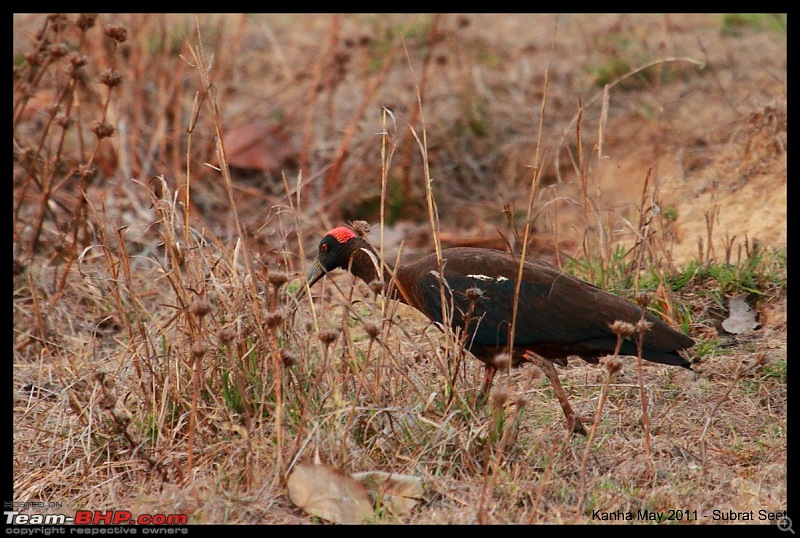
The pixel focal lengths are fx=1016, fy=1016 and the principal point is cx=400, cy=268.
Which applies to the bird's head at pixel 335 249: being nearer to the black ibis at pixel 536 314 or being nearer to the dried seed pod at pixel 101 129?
the black ibis at pixel 536 314

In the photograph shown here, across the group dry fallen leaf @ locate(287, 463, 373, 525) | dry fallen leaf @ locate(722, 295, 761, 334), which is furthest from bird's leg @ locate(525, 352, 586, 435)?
dry fallen leaf @ locate(722, 295, 761, 334)

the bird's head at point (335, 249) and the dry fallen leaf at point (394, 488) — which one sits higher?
the bird's head at point (335, 249)

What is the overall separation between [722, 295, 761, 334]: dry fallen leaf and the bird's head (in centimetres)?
184

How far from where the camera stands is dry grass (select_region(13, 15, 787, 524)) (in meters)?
3.55

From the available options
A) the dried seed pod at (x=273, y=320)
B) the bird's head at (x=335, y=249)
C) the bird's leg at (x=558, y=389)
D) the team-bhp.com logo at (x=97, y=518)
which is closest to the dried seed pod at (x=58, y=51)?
the bird's head at (x=335, y=249)

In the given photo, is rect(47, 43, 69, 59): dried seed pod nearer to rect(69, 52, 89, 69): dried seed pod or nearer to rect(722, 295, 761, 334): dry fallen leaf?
rect(69, 52, 89, 69): dried seed pod

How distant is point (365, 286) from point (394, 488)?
2.00m

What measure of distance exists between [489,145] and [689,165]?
1799 mm

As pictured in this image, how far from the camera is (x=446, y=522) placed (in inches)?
132

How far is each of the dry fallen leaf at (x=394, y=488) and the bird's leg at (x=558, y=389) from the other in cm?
80

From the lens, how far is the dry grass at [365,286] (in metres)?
3.55

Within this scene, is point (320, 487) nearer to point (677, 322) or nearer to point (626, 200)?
point (677, 322)
